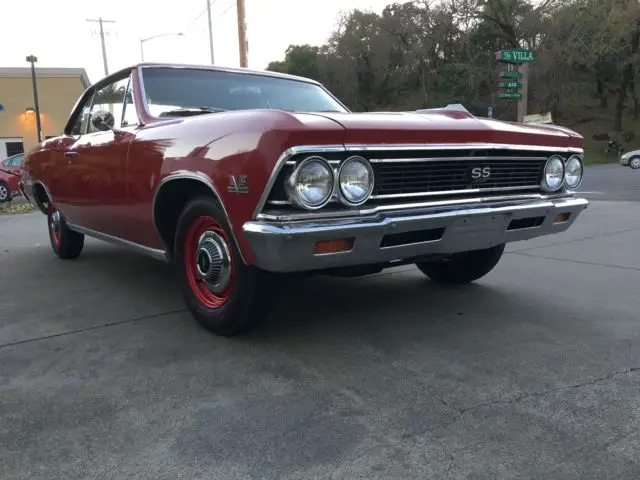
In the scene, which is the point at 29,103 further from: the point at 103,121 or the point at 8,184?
the point at 103,121

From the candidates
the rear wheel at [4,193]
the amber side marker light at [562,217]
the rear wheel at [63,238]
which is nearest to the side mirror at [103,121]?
the rear wheel at [63,238]

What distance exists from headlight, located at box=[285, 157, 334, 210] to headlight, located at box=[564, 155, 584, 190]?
6.39ft

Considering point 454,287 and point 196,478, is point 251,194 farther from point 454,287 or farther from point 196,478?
point 454,287

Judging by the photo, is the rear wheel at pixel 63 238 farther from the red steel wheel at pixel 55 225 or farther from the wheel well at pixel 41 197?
the wheel well at pixel 41 197

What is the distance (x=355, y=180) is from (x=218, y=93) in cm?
185

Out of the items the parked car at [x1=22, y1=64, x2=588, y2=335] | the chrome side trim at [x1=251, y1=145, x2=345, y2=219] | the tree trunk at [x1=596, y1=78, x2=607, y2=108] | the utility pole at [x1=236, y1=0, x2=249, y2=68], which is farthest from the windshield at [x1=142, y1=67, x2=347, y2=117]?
the tree trunk at [x1=596, y1=78, x2=607, y2=108]

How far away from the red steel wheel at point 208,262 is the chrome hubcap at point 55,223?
314 centimetres

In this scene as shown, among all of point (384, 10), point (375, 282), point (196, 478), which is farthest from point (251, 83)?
point (384, 10)

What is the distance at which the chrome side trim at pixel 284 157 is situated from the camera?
2756 millimetres

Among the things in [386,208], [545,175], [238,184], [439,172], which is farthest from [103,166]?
[545,175]

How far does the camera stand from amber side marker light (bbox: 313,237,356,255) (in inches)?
113

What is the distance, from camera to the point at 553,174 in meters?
3.89

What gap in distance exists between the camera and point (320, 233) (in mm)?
2791

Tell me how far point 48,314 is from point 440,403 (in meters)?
2.88
